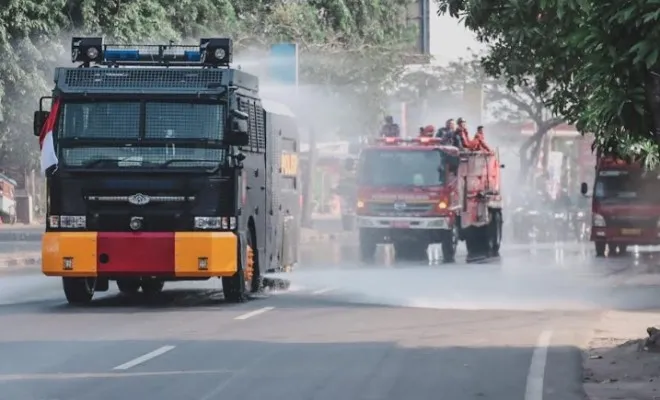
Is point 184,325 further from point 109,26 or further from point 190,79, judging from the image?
point 109,26

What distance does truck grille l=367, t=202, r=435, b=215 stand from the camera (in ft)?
121

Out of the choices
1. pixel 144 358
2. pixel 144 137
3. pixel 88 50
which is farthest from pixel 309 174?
pixel 144 358

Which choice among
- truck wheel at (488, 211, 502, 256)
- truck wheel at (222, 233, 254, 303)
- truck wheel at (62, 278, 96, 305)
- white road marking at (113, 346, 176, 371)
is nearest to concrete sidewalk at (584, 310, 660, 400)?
white road marking at (113, 346, 176, 371)

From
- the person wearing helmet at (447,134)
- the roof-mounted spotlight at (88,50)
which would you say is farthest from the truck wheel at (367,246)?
the roof-mounted spotlight at (88,50)

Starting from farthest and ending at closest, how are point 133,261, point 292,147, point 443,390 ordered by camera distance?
1. point 292,147
2. point 133,261
3. point 443,390

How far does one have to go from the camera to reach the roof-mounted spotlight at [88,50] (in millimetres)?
21844

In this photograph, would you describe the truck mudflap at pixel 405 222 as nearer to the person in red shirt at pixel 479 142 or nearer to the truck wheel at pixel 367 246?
the truck wheel at pixel 367 246

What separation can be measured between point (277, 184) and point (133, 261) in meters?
4.71

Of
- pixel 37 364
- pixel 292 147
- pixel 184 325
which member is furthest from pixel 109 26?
pixel 37 364

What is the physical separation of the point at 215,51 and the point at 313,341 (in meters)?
6.08

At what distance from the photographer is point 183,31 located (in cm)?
4028

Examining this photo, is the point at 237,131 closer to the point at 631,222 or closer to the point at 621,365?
the point at 621,365

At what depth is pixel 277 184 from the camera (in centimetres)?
2502

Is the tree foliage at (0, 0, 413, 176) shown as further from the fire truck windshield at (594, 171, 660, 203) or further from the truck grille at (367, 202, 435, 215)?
the fire truck windshield at (594, 171, 660, 203)
